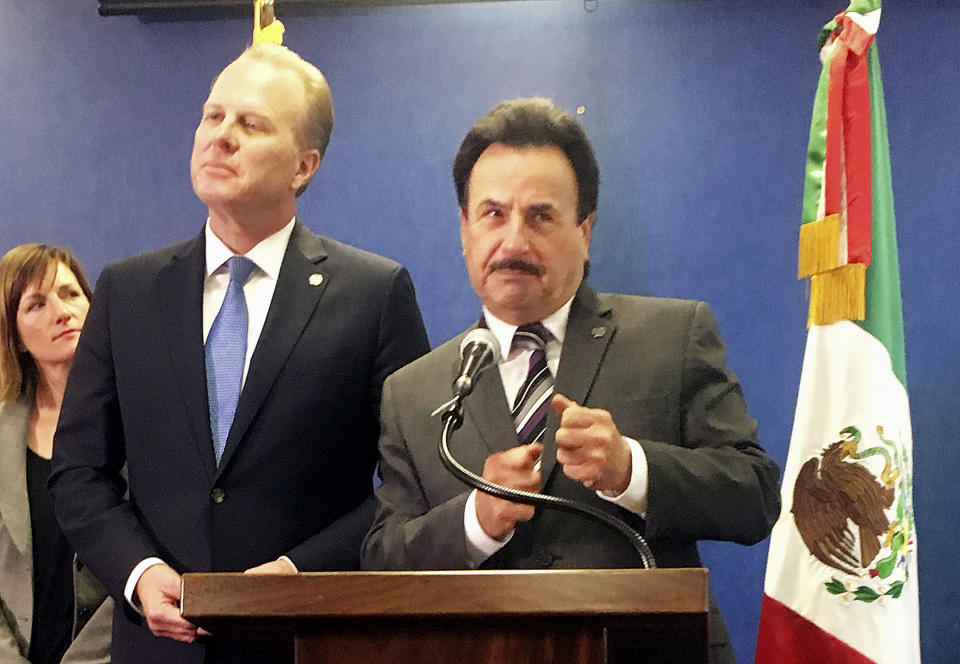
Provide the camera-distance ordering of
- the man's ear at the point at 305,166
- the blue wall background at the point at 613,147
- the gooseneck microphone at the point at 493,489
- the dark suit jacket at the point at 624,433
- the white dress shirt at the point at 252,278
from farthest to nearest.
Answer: the blue wall background at the point at 613,147 < the man's ear at the point at 305,166 < the white dress shirt at the point at 252,278 < the dark suit jacket at the point at 624,433 < the gooseneck microphone at the point at 493,489

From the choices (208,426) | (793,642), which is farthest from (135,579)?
(793,642)

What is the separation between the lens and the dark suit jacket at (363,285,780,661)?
168cm

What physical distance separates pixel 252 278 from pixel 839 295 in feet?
4.39

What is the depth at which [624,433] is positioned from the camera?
5.97ft

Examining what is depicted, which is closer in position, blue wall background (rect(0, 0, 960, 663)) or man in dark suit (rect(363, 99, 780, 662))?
man in dark suit (rect(363, 99, 780, 662))

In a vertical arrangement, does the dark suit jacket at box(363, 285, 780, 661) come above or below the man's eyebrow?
below

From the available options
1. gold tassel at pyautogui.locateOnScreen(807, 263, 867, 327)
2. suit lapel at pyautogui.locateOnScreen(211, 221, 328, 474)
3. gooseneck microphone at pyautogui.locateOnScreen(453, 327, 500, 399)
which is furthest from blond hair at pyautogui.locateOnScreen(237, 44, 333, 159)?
gold tassel at pyautogui.locateOnScreen(807, 263, 867, 327)

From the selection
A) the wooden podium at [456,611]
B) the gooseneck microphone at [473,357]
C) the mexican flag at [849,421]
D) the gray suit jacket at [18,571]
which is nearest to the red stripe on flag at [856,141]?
the mexican flag at [849,421]

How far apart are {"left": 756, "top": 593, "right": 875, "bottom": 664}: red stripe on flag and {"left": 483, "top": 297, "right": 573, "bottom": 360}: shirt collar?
1097 millimetres

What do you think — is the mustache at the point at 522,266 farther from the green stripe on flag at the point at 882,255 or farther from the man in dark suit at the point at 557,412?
the green stripe on flag at the point at 882,255

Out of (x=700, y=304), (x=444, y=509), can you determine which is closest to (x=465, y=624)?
(x=444, y=509)

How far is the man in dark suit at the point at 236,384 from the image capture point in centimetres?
206

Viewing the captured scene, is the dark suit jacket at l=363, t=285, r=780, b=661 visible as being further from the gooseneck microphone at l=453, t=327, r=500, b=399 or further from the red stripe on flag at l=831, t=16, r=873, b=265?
the red stripe on flag at l=831, t=16, r=873, b=265

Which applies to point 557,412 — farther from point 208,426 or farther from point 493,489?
point 208,426
